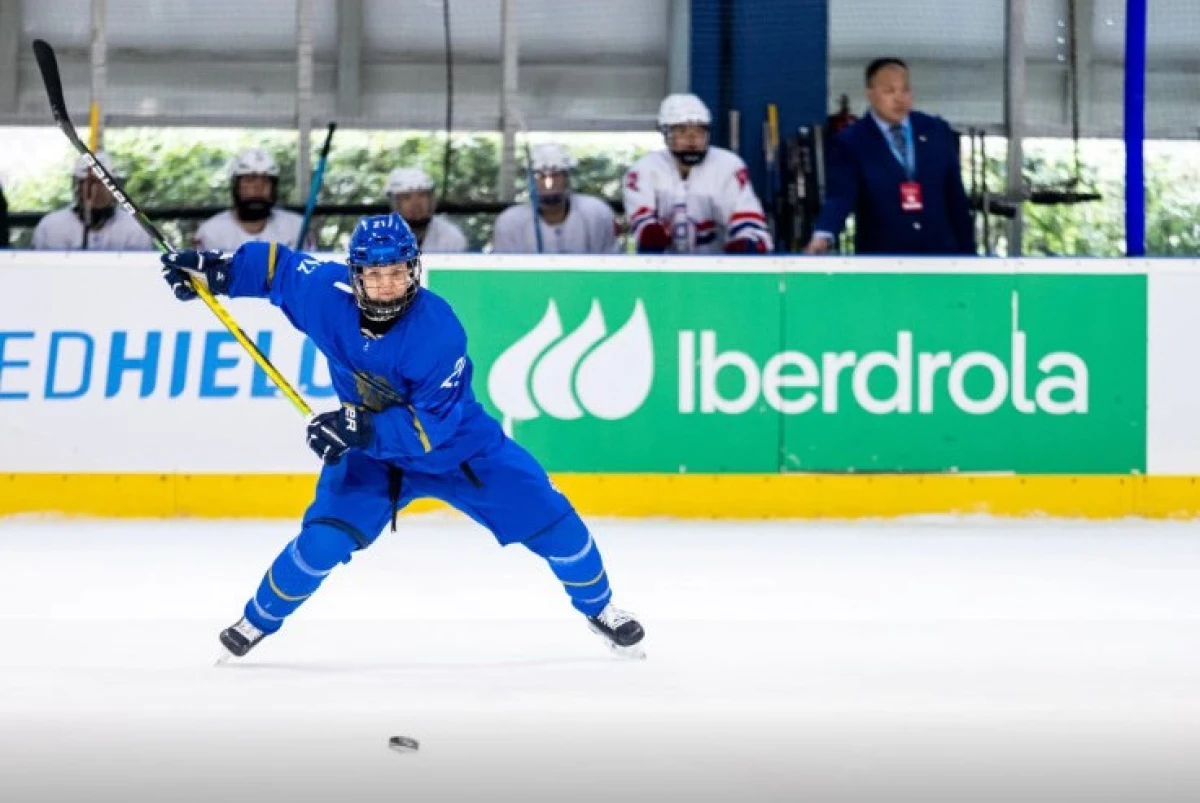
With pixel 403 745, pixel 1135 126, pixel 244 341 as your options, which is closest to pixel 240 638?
pixel 244 341

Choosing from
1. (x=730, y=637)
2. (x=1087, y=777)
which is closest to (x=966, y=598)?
(x=730, y=637)

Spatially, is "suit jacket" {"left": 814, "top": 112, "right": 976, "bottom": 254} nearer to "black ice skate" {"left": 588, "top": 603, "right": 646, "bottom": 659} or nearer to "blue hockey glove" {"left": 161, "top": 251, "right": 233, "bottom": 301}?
"black ice skate" {"left": 588, "top": 603, "right": 646, "bottom": 659}

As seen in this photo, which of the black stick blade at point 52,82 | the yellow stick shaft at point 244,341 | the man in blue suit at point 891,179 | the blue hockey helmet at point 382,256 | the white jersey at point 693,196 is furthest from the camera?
the white jersey at point 693,196

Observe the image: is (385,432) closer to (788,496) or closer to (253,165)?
(788,496)

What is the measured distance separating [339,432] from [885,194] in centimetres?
415

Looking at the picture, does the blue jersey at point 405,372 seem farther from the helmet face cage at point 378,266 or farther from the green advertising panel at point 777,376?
the green advertising panel at point 777,376

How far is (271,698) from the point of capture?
468 cm

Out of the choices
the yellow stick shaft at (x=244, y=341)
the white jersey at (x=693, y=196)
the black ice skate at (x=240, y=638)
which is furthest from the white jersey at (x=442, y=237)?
the black ice skate at (x=240, y=638)

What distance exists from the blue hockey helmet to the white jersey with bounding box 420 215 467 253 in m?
3.73

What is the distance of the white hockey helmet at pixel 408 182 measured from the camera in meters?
9.02

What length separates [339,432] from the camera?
16.5 feet

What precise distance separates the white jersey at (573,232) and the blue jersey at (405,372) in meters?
3.70

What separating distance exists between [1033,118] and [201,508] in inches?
167

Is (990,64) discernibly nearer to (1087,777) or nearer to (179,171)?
(179,171)
